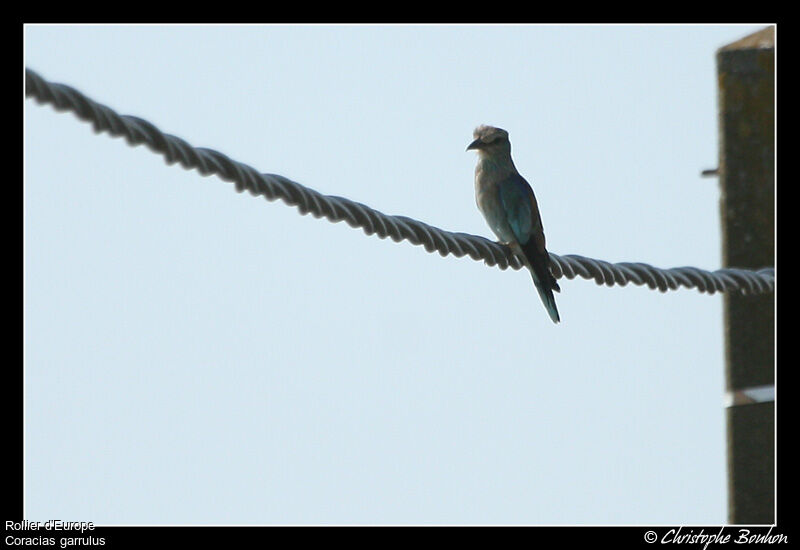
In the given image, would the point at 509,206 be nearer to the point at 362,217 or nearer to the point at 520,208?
the point at 520,208

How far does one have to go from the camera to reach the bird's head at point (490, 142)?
7.35 meters

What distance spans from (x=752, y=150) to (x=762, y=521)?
1520 millimetres

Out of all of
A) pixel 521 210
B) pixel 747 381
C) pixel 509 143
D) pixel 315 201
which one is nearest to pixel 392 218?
pixel 315 201

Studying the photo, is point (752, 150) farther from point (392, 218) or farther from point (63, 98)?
point (63, 98)

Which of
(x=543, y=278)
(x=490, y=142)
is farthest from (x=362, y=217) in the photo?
(x=490, y=142)

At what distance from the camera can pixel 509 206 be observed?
6.89 metres

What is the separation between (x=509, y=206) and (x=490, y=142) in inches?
23.7

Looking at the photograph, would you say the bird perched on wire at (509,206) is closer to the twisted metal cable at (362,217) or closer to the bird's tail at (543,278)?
the bird's tail at (543,278)

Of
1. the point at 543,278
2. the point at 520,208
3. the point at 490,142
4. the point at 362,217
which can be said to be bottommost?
the point at 543,278

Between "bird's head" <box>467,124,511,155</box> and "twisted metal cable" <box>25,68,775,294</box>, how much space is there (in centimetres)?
126

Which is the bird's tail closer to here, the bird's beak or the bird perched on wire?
the bird perched on wire

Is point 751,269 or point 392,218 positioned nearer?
point 392,218

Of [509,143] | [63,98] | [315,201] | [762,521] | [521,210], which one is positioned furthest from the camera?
[509,143]

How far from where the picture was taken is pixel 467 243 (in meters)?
5.12
